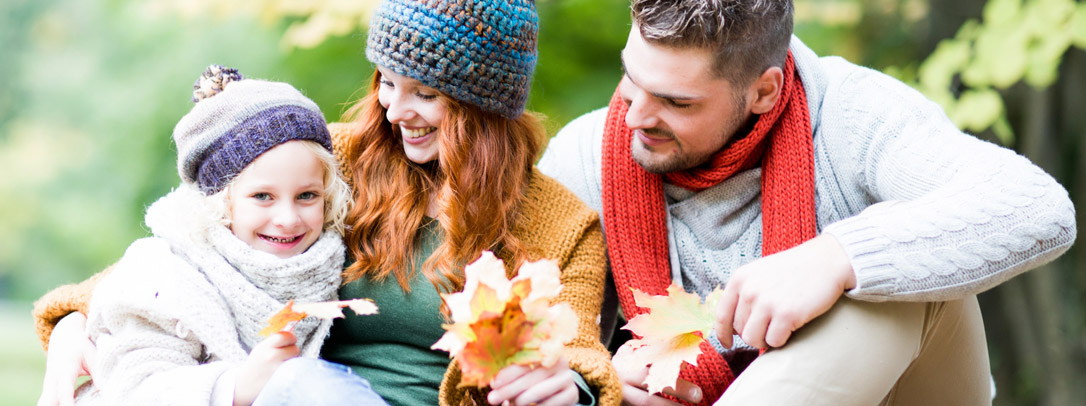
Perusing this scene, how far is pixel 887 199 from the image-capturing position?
197cm

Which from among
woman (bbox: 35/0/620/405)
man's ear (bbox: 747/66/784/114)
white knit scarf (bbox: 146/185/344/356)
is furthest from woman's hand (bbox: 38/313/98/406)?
man's ear (bbox: 747/66/784/114)

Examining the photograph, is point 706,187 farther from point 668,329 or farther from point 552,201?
point 668,329

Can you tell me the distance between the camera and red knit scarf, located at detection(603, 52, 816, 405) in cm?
204

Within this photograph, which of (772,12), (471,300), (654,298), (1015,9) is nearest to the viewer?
(471,300)

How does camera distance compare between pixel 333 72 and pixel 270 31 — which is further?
pixel 270 31

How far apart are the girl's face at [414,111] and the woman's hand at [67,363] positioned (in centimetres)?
74

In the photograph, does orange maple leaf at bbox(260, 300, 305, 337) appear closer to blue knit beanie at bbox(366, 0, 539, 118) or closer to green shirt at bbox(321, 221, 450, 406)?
green shirt at bbox(321, 221, 450, 406)

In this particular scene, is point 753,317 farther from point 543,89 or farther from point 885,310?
point 543,89

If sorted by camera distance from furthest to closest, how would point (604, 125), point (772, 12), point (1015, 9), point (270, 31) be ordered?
1. point (270, 31)
2. point (1015, 9)
3. point (604, 125)
4. point (772, 12)

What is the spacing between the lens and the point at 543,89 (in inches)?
140

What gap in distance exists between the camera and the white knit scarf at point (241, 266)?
183 centimetres

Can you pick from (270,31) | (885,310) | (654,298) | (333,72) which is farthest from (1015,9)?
(270,31)

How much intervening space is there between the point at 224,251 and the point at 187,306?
0.46 ft

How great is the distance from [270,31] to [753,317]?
292 centimetres
